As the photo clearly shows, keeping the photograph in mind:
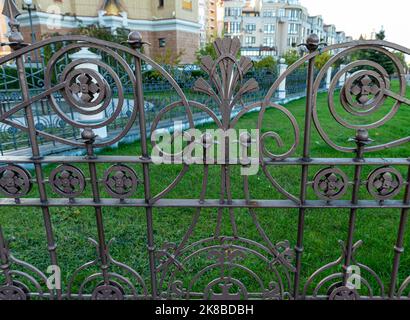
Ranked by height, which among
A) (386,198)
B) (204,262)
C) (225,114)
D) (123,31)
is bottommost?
(204,262)

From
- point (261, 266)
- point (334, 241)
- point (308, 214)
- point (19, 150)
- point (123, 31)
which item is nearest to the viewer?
point (261, 266)

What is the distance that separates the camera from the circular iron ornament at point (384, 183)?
1341 mm

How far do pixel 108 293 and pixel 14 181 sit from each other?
0.74m

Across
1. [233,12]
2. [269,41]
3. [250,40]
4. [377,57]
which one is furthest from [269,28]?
[377,57]

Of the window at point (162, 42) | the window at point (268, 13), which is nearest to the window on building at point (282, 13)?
the window at point (268, 13)

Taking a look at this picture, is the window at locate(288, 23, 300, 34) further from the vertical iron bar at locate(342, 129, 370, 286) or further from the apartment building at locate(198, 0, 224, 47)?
the vertical iron bar at locate(342, 129, 370, 286)

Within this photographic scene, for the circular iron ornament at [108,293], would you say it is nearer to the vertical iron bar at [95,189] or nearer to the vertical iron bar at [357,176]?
the vertical iron bar at [95,189]

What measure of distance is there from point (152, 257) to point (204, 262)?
948 mm

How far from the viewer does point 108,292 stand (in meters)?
1.61

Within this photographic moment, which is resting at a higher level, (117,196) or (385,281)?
(117,196)

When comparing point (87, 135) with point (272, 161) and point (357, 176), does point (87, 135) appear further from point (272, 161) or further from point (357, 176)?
point (357, 176)

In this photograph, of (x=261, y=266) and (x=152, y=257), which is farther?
(x=261, y=266)
